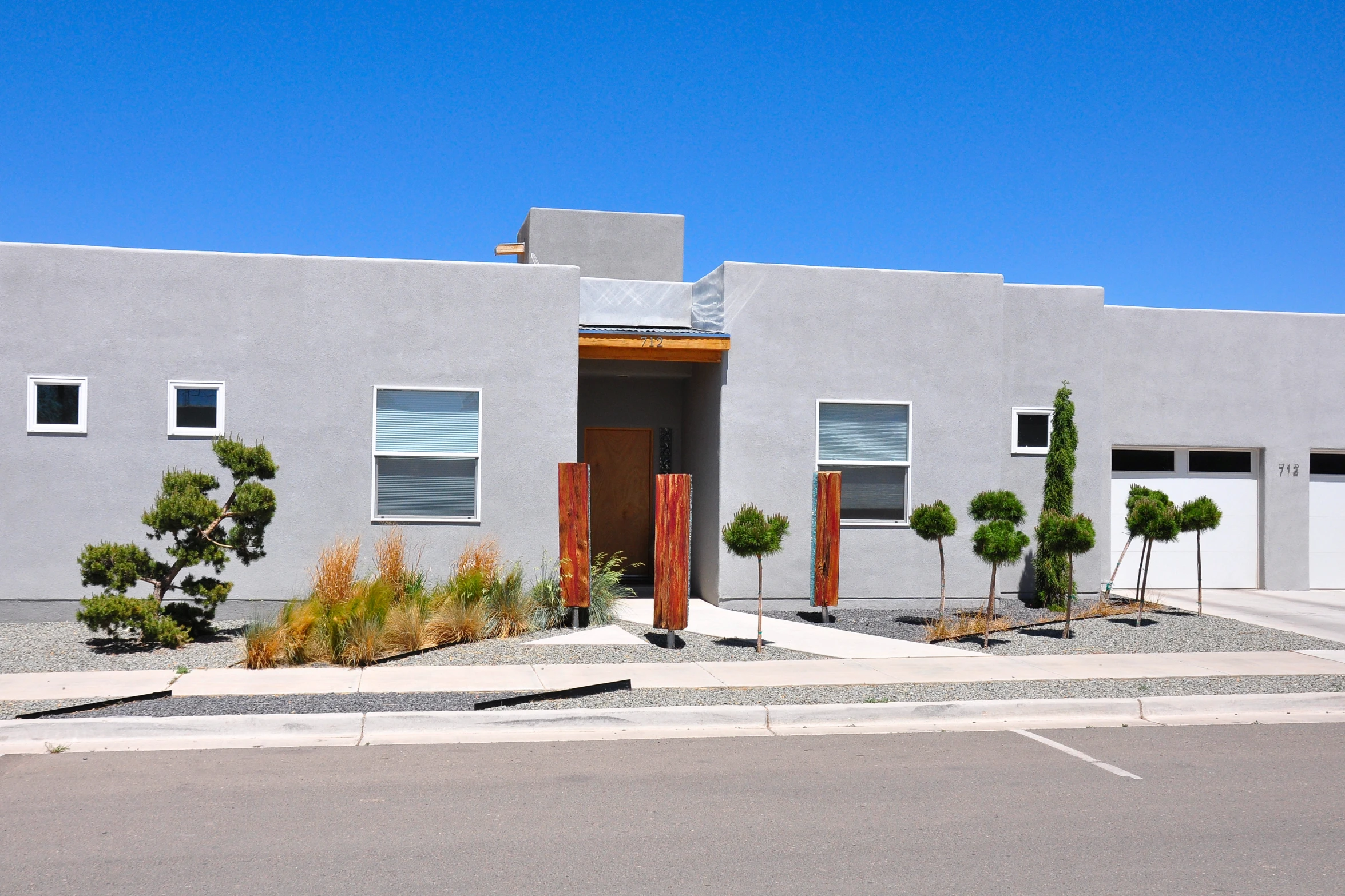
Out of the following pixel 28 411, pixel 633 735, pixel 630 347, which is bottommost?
pixel 633 735

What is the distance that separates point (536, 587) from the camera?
1348cm

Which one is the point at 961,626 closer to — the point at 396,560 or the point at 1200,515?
the point at 1200,515

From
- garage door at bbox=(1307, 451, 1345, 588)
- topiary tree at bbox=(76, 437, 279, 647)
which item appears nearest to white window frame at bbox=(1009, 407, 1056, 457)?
garage door at bbox=(1307, 451, 1345, 588)

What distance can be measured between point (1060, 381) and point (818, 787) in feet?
35.2

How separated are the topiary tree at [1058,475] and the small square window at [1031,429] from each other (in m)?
0.17

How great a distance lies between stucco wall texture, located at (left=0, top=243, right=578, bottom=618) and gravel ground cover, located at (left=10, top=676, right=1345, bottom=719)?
4962 millimetres

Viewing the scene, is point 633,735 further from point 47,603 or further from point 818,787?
point 47,603

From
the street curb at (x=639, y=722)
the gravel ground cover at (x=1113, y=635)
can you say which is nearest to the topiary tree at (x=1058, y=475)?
the gravel ground cover at (x=1113, y=635)

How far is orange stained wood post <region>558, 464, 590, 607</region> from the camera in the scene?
13227 mm

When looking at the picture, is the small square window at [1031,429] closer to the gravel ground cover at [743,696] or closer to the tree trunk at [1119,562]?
the tree trunk at [1119,562]

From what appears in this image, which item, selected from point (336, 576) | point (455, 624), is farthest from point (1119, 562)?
point (336, 576)

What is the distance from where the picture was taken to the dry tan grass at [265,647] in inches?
411

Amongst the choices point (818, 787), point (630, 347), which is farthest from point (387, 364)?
point (818, 787)

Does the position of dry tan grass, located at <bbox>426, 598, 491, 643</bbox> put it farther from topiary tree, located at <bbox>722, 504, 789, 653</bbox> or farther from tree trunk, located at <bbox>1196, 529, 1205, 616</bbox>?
tree trunk, located at <bbox>1196, 529, 1205, 616</bbox>
